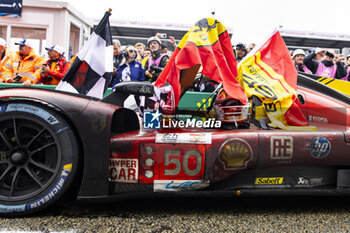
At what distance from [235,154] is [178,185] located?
17.8 inches

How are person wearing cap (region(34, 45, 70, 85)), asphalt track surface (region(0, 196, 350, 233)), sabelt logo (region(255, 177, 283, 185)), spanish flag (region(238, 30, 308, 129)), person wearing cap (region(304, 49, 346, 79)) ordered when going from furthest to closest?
person wearing cap (region(304, 49, 346, 79))
person wearing cap (region(34, 45, 70, 85))
spanish flag (region(238, 30, 308, 129))
sabelt logo (region(255, 177, 283, 185))
asphalt track surface (region(0, 196, 350, 233))

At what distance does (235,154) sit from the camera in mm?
2189

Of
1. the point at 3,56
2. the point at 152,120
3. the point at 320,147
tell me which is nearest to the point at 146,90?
the point at 152,120

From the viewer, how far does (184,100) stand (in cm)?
315

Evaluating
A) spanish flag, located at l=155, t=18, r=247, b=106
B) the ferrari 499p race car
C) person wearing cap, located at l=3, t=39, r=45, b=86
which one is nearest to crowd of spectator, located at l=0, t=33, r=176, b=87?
person wearing cap, located at l=3, t=39, r=45, b=86

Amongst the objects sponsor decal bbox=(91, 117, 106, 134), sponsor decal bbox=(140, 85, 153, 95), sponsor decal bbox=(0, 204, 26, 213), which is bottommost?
sponsor decal bbox=(0, 204, 26, 213)

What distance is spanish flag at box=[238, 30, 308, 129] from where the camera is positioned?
8.12ft

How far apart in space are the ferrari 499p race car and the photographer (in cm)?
287

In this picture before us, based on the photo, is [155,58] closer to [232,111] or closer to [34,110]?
[232,111]

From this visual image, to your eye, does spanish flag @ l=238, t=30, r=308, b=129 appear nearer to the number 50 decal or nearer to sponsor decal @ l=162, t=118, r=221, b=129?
sponsor decal @ l=162, t=118, r=221, b=129

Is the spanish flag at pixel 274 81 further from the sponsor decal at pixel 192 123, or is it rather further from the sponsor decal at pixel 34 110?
the sponsor decal at pixel 34 110

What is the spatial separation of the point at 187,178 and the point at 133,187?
0.38m

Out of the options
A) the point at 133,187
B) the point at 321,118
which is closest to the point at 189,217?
the point at 133,187

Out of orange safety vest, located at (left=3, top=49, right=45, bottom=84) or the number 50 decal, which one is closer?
the number 50 decal
